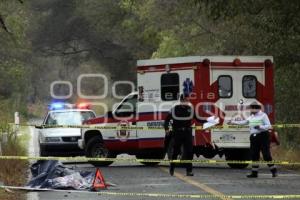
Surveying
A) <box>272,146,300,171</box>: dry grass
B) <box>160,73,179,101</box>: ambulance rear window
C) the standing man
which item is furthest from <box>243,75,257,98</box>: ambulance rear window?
the standing man

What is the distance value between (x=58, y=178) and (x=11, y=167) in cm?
241

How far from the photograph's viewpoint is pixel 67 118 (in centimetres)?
2239

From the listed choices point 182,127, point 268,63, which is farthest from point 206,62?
point 182,127

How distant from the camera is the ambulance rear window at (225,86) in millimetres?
17766

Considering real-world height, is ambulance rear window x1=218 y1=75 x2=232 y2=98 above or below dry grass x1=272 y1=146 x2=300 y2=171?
above

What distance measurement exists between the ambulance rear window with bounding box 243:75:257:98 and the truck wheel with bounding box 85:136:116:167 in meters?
3.92

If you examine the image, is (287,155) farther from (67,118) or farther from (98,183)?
(98,183)

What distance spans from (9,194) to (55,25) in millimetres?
40124

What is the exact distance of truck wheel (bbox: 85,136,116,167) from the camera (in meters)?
19.1

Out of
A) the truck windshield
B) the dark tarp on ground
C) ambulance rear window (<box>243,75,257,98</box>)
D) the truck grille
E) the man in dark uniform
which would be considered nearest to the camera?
the dark tarp on ground

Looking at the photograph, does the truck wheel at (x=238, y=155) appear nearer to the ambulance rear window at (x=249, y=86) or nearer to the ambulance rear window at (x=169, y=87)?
the ambulance rear window at (x=249, y=86)

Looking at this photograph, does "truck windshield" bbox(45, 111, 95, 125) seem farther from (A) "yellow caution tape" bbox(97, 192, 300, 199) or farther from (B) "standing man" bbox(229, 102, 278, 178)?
(A) "yellow caution tape" bbox(97, 192, 300, 199)

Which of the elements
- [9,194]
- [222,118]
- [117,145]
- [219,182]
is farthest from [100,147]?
[9,194]

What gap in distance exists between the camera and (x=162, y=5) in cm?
3388
